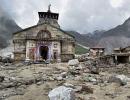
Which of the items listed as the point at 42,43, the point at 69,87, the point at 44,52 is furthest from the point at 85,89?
the point at 44,52

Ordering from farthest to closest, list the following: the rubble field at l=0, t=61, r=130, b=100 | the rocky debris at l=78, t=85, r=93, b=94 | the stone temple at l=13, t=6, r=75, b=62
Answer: the stone temple at l=13, t=6, r=75, b=62
the rocky debris at l=78, t=85, r=93, b=94
the rubble field at l=0, t=61, r=130, b=100

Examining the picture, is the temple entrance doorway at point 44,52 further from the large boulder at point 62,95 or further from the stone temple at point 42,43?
the large boulder at point 62,95

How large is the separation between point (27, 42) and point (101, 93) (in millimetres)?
31932

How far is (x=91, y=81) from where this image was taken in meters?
22.1

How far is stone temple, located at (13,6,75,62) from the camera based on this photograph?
161ft

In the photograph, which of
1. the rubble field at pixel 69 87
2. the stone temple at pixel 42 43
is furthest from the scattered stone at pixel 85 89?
the stone temple at pixel 42 43

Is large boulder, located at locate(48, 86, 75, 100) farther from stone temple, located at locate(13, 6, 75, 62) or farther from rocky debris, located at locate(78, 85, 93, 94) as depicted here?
stone temple, located at locate(13, 6, 75, 62)

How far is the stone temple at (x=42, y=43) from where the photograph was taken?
161 feet

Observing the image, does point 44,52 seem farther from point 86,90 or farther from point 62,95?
point 62,95

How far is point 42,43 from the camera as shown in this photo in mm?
49594

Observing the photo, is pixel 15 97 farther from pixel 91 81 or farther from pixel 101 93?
pixel 91 81

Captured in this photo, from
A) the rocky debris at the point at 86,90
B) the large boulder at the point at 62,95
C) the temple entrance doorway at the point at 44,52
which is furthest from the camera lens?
the temple entrance doorway at the point at 44,52

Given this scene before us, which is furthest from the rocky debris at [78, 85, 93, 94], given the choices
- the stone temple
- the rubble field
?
the stone temple

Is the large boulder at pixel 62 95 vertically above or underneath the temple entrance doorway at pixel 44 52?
underneath
